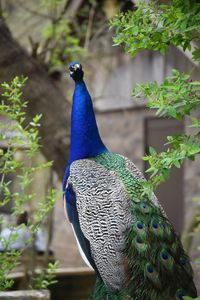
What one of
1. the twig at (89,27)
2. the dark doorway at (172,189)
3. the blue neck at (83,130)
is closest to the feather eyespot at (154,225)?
the blue neck at (83,130)

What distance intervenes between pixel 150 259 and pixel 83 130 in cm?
89

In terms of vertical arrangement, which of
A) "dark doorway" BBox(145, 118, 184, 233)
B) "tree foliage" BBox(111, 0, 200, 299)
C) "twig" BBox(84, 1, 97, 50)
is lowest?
"dark doorway" BBox(145, 118, 184, 233)

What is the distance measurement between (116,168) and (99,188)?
22 cm

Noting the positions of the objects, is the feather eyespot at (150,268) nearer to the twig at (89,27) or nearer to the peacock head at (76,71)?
the peacock head at (76,71)

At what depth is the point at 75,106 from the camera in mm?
4297

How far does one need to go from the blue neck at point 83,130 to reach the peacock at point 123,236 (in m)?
0.13

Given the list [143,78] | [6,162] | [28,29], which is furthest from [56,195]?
[28,29]

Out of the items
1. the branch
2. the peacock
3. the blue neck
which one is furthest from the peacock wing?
the branch

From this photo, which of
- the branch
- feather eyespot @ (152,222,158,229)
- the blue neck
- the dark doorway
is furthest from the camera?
the dark doorway

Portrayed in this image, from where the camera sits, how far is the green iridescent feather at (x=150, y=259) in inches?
148

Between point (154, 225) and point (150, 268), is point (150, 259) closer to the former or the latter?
point (150, 268)

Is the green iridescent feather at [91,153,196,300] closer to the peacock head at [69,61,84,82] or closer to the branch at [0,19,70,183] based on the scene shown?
the peacock head at [69,61,84,82]

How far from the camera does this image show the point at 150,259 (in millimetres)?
3781

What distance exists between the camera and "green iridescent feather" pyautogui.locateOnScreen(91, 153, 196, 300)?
375 centimetres
